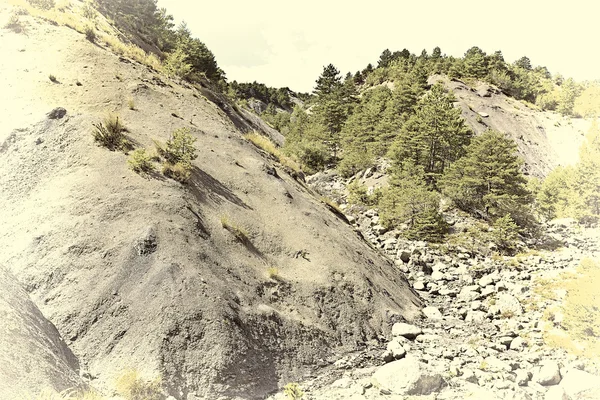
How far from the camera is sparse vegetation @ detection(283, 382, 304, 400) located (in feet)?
31.5

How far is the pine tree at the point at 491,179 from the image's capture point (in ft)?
98.8

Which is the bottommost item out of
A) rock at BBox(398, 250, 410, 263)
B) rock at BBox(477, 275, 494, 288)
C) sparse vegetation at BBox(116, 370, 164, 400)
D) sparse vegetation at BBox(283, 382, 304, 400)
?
sparse vegetation at BBox(283, 382, 304, 400)

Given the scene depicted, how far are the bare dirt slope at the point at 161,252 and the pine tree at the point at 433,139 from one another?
21.2 metres

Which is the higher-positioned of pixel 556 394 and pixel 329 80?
pixel 329 80

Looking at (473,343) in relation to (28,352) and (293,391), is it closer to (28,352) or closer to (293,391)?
(293,391)

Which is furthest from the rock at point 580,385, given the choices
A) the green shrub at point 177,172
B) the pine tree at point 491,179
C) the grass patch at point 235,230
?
the pine tree at point 491,179

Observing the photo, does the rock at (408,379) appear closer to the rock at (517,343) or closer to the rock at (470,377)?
the rock at (470,377)

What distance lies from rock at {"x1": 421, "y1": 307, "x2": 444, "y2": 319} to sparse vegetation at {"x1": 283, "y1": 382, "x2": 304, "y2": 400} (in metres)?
8.49

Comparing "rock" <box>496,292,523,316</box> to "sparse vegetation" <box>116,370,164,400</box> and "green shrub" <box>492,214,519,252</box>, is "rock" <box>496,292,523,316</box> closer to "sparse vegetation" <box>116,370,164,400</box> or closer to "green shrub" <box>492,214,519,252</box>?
"green shrub" <box>492,214,519,252</box>

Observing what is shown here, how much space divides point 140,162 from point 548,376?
16035 millimetres

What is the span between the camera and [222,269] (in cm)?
1195

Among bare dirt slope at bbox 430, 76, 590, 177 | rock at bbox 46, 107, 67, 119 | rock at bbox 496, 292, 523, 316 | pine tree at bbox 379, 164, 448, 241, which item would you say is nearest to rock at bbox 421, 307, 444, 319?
rock at bbox 496, 292, 523, 316

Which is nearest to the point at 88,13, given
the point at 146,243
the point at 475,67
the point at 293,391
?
the point at 146,243

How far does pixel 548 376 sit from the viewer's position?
11.4 m
